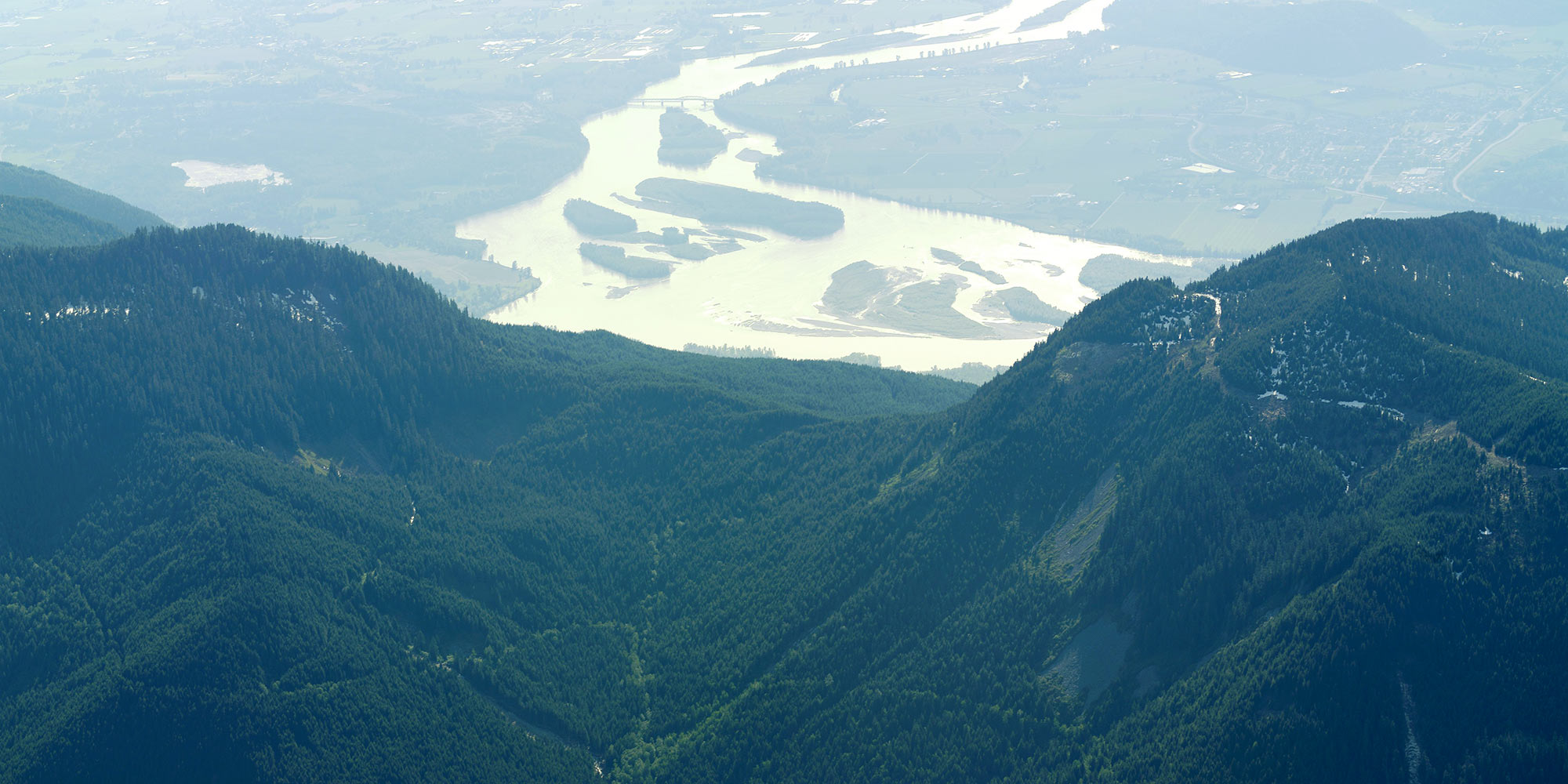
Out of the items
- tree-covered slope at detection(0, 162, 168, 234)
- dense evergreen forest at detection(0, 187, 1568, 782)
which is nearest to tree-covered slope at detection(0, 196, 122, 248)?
tree-covered slope at detection(0, 162, 168, 234)

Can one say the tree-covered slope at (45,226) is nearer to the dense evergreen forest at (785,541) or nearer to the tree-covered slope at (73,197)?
the tree-covered slope at (73,197)

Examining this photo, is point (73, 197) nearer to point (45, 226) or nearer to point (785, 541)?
point (45, 226)

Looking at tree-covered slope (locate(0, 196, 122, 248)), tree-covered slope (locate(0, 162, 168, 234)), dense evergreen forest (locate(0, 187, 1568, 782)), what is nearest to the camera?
dense evergreen forest (locate(0, 187, 1568, 782))

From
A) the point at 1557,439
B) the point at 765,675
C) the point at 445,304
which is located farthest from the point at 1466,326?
the point at 445,304

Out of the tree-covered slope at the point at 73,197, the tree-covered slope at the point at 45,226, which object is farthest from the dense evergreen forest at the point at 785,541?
the tree-covered slope at the point at 73,197

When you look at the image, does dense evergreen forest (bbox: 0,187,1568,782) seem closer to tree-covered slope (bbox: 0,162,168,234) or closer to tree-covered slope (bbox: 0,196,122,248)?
tree-covered slope (bbox: 0,196,122,248)

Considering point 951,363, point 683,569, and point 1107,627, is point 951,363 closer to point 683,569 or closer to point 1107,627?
point 683,569
